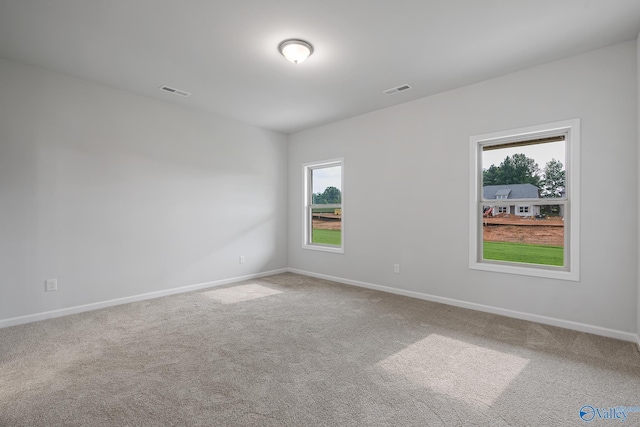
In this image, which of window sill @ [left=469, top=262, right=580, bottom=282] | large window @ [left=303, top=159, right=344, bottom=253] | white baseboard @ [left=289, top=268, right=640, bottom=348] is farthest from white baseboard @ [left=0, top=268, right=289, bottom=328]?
window sill @ [left=469, top=262, right=580, bottom=282]

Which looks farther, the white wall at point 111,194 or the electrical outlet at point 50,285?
the electrical outlet at point 50,285

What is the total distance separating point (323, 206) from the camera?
5578 millimetres

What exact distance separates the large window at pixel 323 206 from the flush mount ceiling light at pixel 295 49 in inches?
92.5

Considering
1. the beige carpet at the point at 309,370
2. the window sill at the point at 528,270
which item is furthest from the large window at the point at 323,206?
the window sill at the point at 528,270

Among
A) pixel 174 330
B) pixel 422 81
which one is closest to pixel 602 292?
pixel 422 81

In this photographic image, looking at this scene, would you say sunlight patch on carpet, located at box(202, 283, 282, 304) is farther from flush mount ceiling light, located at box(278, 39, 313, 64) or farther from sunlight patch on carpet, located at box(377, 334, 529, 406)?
flush mount ceiling light, located at box(278, 39, 313, 64)

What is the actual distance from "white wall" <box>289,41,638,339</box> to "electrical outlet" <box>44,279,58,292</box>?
347 cm

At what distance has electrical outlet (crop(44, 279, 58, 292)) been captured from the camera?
3357 mm

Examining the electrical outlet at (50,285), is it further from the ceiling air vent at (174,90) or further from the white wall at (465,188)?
the white wall at (465,188)

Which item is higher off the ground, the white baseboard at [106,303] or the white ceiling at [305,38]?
the white ceiling at [305,38]

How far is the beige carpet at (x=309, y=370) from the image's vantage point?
70.0 inches

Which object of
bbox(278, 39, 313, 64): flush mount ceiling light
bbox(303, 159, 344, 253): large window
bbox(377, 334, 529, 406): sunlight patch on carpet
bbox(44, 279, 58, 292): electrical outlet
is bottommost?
bbox(377, 334, 529, 406): sunlight patch on carpet

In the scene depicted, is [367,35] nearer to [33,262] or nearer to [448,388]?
[448,388]

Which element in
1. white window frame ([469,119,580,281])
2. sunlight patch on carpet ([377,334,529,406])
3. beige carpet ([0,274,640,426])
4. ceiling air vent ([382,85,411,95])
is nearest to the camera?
beige carpet ([0,274,640,426])
